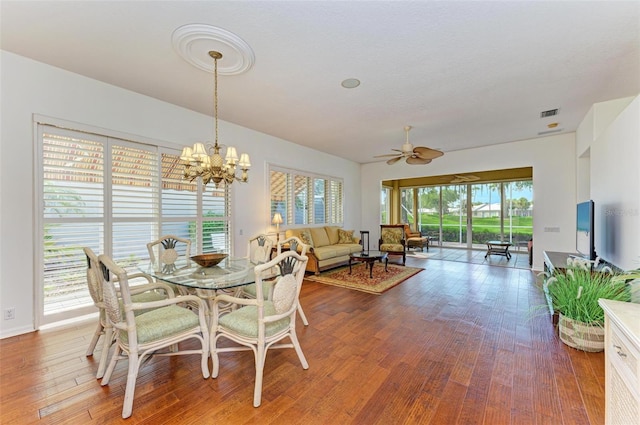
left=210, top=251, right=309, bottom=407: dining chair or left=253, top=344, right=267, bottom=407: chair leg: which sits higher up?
left=210, top=251, right=309, bottom=407: dining chair

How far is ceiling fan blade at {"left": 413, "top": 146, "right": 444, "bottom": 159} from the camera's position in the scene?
4337 millimetres

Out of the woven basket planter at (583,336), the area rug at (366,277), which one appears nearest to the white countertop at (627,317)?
the woven basket planter at (583,336)

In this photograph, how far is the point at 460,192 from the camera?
9.63 metres

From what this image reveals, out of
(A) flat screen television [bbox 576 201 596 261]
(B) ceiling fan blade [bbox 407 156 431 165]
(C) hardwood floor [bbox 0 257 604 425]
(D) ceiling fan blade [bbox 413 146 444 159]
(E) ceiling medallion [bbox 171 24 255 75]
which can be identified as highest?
(E) ceiling medallion [bbox 171 24 255 75]

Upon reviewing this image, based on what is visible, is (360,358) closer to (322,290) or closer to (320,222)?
(322,290)

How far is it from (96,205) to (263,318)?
2.90 meters

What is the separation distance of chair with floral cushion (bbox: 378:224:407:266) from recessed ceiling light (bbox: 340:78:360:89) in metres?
4.47

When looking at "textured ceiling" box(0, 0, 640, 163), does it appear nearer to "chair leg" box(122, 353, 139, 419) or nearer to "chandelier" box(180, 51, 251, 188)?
"chandelier" box(180, 51, 251, 188)

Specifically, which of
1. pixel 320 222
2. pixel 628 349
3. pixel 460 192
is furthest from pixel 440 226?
pixel 628 349

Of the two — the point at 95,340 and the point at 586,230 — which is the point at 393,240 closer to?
the point at 586,230

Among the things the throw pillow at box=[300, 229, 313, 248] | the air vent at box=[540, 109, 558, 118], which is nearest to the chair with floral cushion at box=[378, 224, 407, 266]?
the throw pillow at box=[300, 229, 313, 248]

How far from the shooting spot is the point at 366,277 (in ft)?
16.7

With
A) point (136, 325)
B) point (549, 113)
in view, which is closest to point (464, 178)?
point (549, 113)

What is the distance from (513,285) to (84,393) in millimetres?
5763
